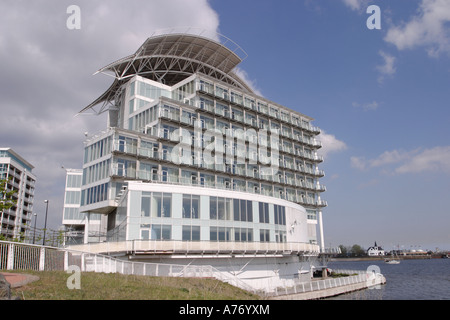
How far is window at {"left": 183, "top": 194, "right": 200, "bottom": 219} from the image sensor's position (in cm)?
3862

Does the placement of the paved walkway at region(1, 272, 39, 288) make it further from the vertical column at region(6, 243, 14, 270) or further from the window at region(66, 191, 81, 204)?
the window at region(66, 191, 81, 204)

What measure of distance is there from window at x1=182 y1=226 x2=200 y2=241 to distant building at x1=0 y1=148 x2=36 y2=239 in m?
71.9

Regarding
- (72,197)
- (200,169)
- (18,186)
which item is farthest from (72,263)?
(18,186)

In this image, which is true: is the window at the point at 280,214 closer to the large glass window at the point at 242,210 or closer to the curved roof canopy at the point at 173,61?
the large glass window at the point at 242,210

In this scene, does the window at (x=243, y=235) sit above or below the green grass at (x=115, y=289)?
above

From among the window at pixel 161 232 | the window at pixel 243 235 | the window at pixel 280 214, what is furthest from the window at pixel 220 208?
the window at pixel 280 214

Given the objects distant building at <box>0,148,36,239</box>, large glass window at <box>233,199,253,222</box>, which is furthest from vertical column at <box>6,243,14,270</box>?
distant building at <box>0,148,36,239</box>

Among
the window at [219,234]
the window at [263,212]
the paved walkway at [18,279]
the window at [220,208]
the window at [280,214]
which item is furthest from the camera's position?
the window at [280,214]

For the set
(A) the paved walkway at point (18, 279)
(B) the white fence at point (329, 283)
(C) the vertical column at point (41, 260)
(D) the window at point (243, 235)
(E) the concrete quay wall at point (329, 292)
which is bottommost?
(E) the concrete quay wall at point (329, 292)

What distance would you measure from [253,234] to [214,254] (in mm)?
6526

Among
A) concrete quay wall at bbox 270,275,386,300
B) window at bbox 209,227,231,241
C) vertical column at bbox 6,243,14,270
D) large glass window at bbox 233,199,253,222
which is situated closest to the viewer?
vertical column at bbox 6,243,14,270

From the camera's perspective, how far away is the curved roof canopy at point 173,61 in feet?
216

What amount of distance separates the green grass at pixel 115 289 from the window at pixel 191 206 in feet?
46.6

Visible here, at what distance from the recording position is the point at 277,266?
149 feet
